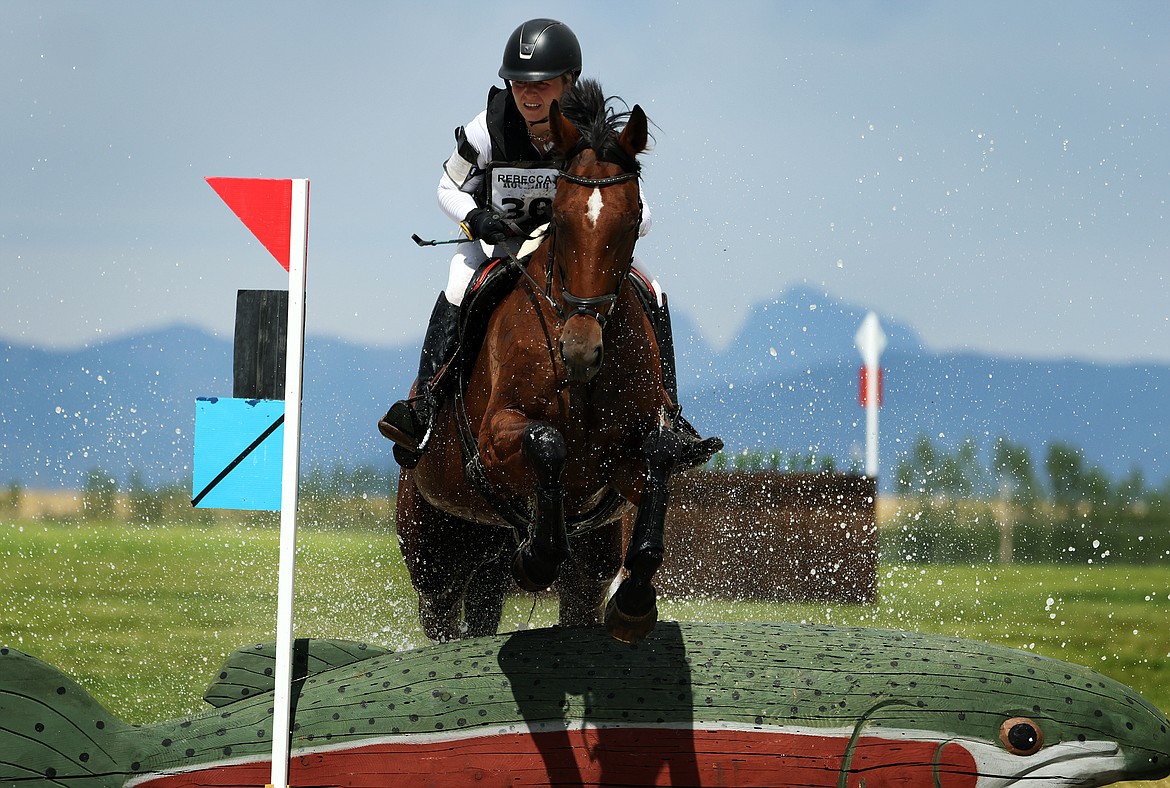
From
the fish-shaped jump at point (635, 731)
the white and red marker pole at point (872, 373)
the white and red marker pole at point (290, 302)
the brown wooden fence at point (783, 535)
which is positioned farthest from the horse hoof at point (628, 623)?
the white and red marker pole at point (872, 373)

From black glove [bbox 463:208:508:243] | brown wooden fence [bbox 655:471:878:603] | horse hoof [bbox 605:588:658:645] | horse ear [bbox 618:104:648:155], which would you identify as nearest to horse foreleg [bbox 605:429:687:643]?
horse hoof [bbox 605:588:658:645]

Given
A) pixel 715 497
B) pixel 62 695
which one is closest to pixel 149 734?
pixel 62 695

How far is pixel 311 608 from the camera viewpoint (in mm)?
7445

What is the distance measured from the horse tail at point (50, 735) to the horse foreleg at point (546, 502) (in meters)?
1.23

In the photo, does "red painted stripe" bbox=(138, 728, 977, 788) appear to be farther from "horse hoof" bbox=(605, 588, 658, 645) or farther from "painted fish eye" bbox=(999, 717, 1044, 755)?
"horse hoof" bbox=(605, 588, 658, 645)

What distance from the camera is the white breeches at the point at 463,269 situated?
421 centimetres

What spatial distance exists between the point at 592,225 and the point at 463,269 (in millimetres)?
1265

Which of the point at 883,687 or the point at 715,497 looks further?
the point at 715,497

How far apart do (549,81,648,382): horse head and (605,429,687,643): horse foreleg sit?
1.30ft

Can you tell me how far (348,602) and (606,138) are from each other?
15.2 feet

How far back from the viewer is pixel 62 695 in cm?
316

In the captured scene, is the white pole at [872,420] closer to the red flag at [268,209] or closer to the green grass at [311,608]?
the green grass at [311,608]

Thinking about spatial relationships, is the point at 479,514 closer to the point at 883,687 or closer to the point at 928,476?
the point at 883,687

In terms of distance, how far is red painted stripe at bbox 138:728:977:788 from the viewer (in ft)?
10.3
